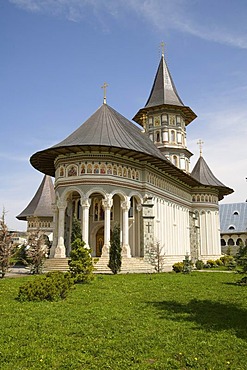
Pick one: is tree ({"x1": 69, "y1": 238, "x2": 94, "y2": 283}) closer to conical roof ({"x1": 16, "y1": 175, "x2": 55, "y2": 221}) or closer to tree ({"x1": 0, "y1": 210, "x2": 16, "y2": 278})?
tree ({"x1": 0, "y1": 210, "x2": 16, "y2": 278})

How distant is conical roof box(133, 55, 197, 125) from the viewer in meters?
34.2

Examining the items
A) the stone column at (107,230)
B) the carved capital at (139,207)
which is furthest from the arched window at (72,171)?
the carved capital at (139,207)

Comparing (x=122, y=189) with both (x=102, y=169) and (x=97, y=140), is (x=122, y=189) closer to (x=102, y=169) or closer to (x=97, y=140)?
(x=102, y=169)

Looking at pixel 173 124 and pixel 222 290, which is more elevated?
pixel 173 124

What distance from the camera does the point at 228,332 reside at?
6.39 m

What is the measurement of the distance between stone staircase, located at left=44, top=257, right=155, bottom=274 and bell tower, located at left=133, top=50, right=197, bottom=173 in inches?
600

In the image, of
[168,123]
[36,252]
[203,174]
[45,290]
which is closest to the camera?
[45,290]

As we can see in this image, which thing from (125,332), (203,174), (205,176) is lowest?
(125,332)

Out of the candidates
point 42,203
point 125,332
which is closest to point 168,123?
point 42,203

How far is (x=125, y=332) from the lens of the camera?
6297 millimetres

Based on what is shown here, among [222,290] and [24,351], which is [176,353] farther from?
[222,290]

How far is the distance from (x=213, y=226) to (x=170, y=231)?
1012cm

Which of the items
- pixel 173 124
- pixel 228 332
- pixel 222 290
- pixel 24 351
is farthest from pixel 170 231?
pixel 24 351

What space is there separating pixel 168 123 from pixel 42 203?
16.2 metres
